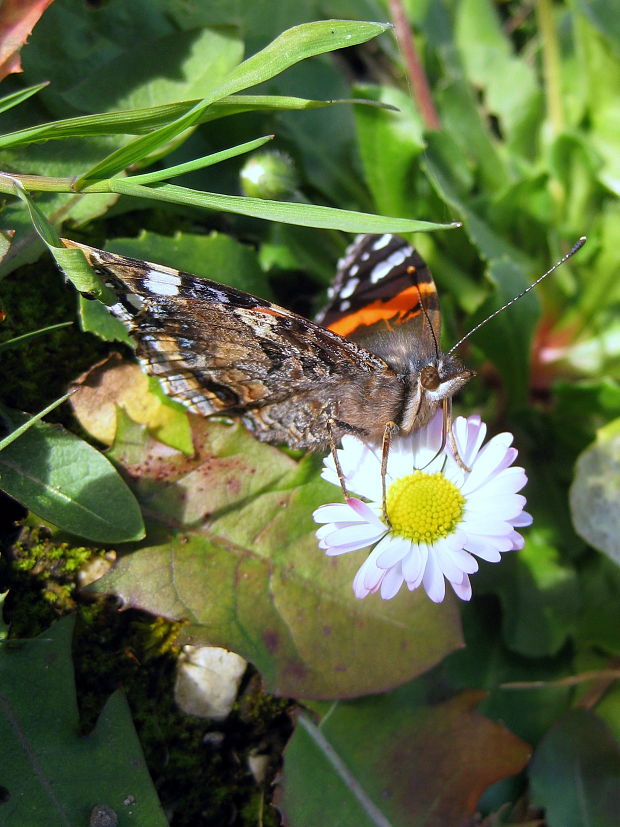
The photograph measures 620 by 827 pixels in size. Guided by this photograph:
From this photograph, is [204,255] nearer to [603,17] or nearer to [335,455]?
[335,455]

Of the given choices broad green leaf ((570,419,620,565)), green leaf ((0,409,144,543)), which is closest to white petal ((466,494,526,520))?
broad green leaf ((570,419,620,565))

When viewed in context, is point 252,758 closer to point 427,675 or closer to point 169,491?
point 427,675

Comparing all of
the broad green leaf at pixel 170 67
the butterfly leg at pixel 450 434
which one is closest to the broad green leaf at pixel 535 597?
the butterfly leg at pixel 450 434

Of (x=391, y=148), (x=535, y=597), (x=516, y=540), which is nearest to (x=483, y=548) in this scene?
(x=516, y=540)

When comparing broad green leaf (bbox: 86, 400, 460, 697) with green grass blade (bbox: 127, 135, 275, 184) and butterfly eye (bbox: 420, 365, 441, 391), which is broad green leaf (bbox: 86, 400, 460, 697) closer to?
butterfly eye (bbox: 420, 365, 441, 391)

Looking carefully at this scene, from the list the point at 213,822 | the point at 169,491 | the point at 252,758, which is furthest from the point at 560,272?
the point at 213,822
